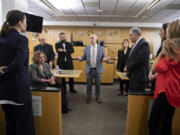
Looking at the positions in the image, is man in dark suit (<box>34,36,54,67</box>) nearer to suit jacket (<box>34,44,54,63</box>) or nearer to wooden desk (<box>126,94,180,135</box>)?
suit jacket (<box>34,44,54,63</box>)

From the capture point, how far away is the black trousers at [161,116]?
1.24 m

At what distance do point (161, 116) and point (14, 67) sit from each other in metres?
1.41

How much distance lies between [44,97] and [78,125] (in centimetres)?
106

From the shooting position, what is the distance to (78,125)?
236 centimetres

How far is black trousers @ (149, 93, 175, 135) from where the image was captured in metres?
1.24

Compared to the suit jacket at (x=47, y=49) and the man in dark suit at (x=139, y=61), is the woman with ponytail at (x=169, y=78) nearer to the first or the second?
the man in dark suit at (x=139, y=61)

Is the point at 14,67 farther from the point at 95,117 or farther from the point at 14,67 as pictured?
the point at 95,117

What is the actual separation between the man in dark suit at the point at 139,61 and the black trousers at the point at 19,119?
160cm

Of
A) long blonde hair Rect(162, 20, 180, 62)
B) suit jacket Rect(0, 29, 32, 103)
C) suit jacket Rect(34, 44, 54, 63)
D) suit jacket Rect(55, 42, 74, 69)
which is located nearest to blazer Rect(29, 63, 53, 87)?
suit jacket Rect(0, 29, 32, 103)

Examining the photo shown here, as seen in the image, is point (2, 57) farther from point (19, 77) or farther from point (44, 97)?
point (44, 97)

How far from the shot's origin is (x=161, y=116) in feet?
4.19

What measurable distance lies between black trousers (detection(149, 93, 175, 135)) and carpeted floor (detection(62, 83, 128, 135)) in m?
0.94

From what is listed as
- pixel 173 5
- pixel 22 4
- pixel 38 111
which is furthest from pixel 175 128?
pixel 173 5

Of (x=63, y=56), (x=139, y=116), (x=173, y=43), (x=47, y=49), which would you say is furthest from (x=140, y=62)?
(x=47, y=49)
